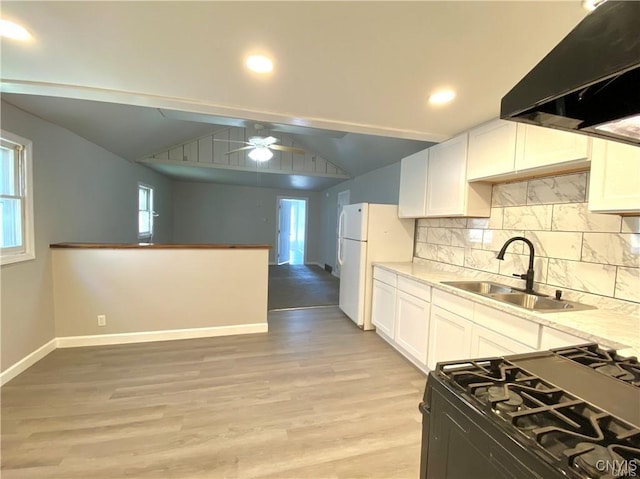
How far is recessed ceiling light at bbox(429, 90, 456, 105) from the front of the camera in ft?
6.60

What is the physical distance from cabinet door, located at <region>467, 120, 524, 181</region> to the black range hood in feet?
4.01

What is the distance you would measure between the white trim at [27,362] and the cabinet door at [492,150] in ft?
14.0

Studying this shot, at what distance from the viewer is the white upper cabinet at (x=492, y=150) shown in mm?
2169

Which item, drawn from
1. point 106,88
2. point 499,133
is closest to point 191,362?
point 106,88

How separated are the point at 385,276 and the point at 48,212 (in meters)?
3.58

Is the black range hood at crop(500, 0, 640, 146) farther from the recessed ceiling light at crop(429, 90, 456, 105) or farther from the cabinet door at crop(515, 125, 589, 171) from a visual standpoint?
the recessed ceiling light at crop(429, 90, 456, 105)

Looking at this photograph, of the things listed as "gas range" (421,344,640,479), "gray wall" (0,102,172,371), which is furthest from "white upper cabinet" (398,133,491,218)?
"gray wall" (0,102,172,371)

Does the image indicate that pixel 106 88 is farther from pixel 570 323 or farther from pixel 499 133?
→ pixel 570 323

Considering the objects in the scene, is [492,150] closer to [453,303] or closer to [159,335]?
[453,303]

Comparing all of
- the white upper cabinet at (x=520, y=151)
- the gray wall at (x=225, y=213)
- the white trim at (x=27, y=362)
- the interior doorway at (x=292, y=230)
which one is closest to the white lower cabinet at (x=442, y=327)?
the white upper cabinet at (x=520, y=151)

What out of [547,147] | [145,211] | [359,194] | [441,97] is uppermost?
[441,97]

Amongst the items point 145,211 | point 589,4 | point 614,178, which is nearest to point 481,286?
point 614,178

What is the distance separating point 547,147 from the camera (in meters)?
1.90

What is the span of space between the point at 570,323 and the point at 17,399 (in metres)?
3.70
